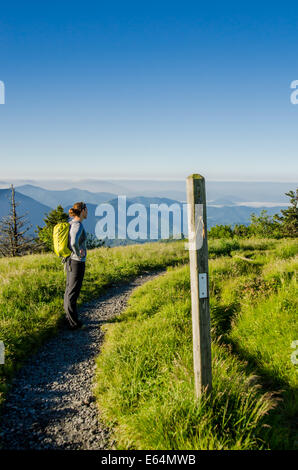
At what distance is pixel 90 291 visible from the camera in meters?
10.9

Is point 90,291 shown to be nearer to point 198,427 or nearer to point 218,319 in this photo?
point 218,319

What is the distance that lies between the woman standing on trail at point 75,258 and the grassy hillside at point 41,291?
496 millimetres

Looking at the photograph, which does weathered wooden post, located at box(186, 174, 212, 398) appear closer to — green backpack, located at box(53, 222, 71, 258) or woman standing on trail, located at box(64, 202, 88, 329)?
woman standing on trail, located at box(64, 202, 88, 329)

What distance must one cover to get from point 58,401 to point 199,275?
126 inches

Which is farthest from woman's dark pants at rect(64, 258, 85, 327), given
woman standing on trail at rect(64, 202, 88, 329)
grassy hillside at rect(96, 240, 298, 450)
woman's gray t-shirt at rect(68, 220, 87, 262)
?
grassy hillside at rect(96, 240, 298, 450)

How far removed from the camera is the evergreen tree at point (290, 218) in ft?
201

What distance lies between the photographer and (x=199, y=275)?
13.1 ft

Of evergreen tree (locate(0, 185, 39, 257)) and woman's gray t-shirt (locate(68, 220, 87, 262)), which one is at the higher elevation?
woman's gray t-shirt (locate(68, 220, 87, 262))

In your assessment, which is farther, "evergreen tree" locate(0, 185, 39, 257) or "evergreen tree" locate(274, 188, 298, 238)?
"evergreen tree" locate(274, 188, 298, 238)

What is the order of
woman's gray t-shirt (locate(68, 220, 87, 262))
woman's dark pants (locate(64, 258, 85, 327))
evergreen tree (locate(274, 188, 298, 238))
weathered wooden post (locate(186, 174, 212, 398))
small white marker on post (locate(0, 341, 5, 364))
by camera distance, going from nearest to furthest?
1. weathered wooden post (locate(186, 174, 212, 398))
2. small white marker on post (locate(0, 341, 5, 364))
3. woman's gray t-shirt (locate(68, 220, 87, 262))
4. woman's dark pants (locate(64, 258, 85, 327))
5. evergreen tree (locate(274, 188, 298, 238))

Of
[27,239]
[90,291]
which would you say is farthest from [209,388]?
[27,239]

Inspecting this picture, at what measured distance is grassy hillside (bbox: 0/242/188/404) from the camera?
662 centimetres

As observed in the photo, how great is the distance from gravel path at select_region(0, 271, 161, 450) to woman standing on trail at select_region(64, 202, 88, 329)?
0.48 meters

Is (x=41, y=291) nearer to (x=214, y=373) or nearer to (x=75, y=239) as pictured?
(x=75, y=239)
